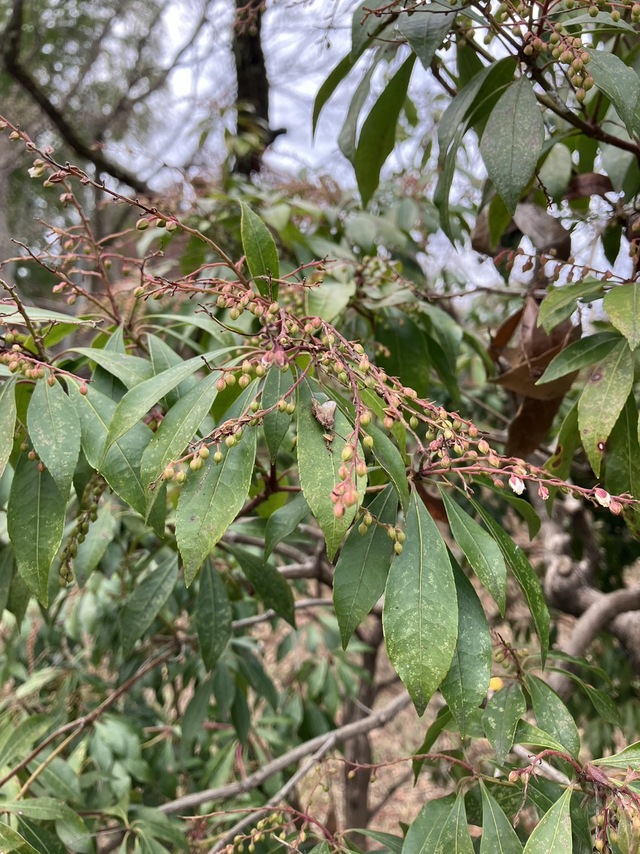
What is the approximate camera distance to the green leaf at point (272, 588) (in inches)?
35.9

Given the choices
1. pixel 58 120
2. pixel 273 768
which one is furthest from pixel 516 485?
pixel 58 120

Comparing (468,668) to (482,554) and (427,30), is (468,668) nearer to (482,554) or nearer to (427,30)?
(482,554)

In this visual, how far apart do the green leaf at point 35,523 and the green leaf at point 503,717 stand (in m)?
0.43

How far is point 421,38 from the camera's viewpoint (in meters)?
0.72

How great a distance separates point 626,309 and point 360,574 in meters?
0.40

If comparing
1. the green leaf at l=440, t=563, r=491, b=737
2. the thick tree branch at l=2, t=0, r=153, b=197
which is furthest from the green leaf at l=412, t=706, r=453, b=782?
the thick tree branch at l=2, t=0, r=153, b=197

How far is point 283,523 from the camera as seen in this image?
71 centimetres

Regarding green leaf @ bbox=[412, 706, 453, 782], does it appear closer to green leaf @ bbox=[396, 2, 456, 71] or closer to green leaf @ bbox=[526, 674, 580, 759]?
green leaf @ bbox=[526, 674, 580, 759]

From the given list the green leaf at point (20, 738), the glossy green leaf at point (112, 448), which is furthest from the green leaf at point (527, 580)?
the green leaf at point (20, 738)

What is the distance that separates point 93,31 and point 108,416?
5102mm

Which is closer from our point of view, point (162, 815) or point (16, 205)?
point (162, 815)

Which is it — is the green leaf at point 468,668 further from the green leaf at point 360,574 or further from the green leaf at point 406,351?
the green leaf at point 406,351

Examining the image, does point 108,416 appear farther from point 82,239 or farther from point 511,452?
point 511,452

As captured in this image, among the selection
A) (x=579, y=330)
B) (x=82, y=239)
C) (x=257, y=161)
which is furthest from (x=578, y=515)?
(x=257, y=161)
